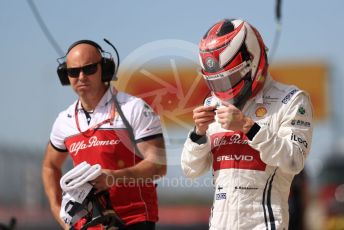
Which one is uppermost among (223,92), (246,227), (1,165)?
(223,92)

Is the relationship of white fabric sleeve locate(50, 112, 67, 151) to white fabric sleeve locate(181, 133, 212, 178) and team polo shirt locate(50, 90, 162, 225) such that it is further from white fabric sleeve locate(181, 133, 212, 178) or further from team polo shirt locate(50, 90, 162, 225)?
white fabric sleeve locate(181, 133, 212, 178)

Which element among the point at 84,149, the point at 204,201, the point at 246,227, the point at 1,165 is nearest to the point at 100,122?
the point at 84,149

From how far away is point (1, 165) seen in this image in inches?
473

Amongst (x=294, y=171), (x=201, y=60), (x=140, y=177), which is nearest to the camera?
(x=294, y=171)

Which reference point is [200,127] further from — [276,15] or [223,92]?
[276,15]

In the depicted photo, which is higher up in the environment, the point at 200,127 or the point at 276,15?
the point at 276,15

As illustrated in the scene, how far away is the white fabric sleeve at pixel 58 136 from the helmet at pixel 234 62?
4.76 feet

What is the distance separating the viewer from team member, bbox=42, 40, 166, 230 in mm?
5637

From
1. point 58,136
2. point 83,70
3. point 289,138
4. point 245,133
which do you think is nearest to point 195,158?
point 245,133

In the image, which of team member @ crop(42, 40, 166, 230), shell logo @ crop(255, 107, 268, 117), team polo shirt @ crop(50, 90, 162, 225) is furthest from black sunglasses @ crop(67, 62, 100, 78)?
shell logo @ crop(255, 107, 268, 117)

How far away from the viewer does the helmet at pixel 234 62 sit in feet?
16.2

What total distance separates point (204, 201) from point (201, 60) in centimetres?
1914

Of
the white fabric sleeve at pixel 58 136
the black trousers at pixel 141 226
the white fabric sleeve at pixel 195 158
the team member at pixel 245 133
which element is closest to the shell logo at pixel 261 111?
the team member at pixel 245 133

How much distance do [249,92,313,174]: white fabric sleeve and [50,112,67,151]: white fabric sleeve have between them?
1.79m
